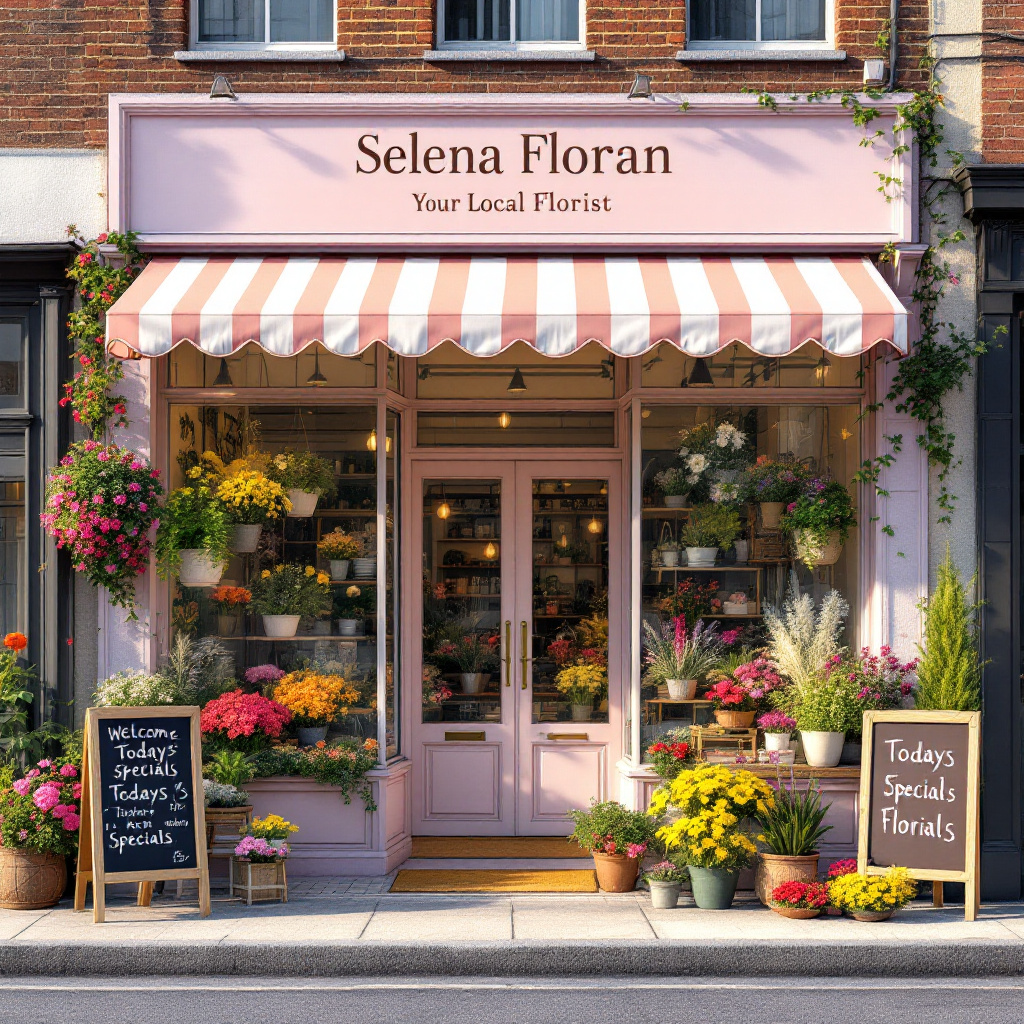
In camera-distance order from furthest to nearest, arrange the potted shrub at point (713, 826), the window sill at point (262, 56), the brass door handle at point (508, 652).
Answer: the brass door handle at point (508, 652) < the window sill at point (262, 56) < the potted shrub at point (713, 826)

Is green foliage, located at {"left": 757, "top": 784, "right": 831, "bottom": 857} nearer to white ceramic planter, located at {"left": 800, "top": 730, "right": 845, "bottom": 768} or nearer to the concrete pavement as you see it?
white ceramic planter, located at {"left": 800, "top": 730, "right": 845, "bottom": 768}

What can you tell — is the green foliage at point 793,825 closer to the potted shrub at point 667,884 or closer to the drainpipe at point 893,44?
the potted shrub at point 667,884

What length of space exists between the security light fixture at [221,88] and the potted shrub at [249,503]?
2657mm

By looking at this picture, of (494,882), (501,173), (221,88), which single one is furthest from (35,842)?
(501,173)

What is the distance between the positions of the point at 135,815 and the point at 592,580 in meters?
3.93

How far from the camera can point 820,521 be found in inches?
340

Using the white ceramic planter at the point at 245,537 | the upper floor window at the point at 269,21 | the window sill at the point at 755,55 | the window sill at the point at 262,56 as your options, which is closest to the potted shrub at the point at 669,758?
the white ceramic planter at the point at 245,537

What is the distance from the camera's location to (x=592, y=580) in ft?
31.6

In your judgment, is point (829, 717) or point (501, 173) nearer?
point (829, 717)

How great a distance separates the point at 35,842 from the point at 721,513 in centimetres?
520

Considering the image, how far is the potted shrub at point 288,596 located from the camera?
902 centimetres

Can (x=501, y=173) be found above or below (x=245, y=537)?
above

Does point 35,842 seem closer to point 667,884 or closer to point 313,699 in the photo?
point 313,699

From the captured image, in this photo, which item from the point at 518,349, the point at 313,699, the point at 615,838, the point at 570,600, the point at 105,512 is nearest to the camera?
the point at 615,838
